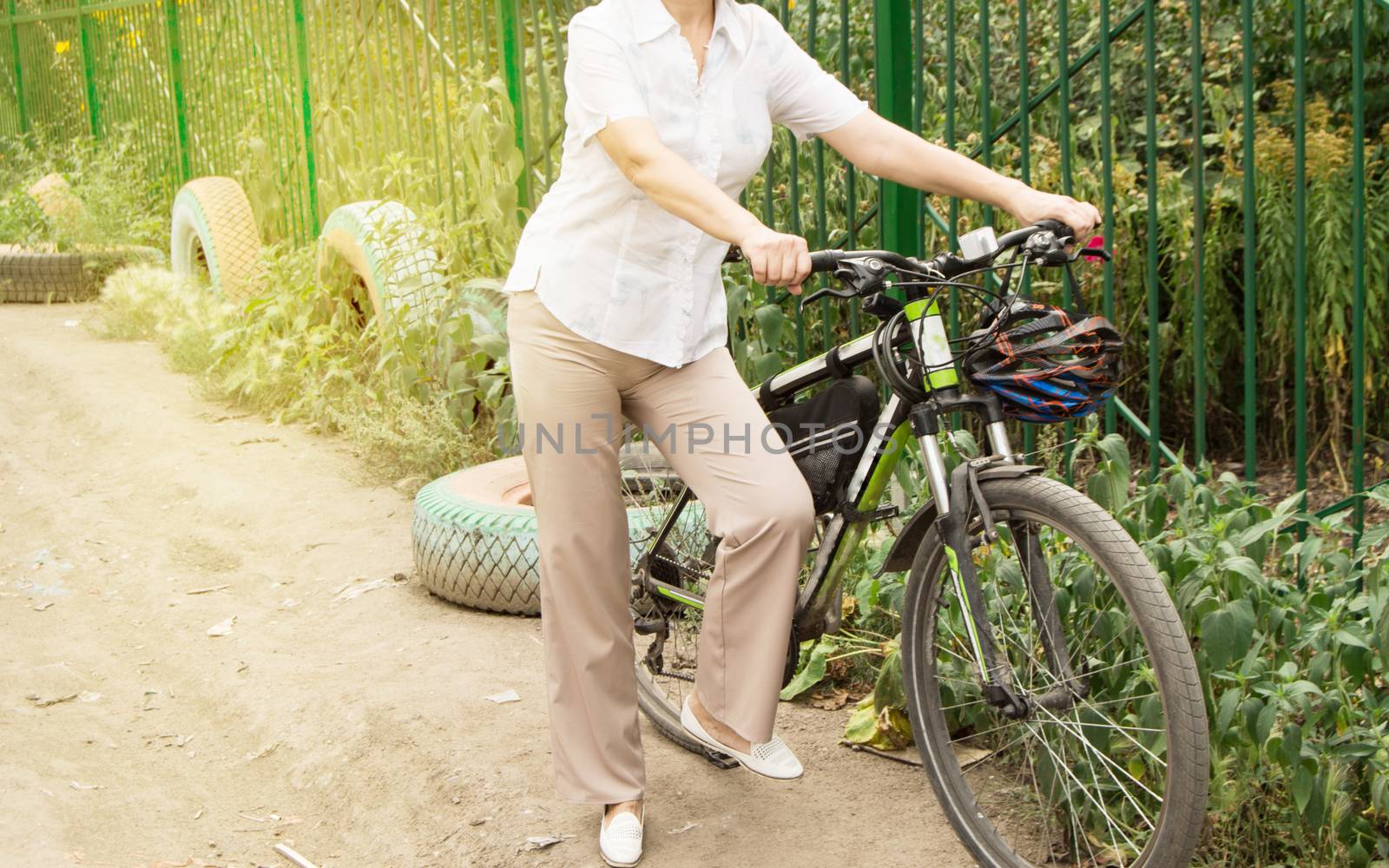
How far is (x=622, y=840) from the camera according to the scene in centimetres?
296

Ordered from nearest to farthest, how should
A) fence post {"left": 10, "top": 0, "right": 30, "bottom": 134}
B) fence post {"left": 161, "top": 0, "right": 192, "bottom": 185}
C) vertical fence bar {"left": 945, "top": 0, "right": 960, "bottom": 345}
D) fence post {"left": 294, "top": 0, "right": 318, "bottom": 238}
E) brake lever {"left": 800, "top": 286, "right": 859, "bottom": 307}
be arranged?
brake lever {"left": 800, "top": 286, "right": 859, "bottom": 307} → vertical fence bar {"left": 945, "top": 0, "right": 960, "bottom": 345} → fence post {"left": 294, "top": 0, "right": 318, "bottom": 238} → fence post {"left": 161, "top": 0, "right": 192, "bottom": 185} → fence post {"left": 10, "top": 0, "right": 30, "bottom": 134}

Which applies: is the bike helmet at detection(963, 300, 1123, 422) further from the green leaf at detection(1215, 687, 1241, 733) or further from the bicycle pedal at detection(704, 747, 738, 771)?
the bicycle pedal at detection(704, 747, 738, 771)

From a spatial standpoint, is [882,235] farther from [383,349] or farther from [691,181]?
[383,349]

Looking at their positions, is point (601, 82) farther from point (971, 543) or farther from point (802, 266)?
point (971, 543)

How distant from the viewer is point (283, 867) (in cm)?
313

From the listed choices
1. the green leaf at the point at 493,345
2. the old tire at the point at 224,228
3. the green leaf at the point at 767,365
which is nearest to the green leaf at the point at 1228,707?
the green leaf at the point at 767,365

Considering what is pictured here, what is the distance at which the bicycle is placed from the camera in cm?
246

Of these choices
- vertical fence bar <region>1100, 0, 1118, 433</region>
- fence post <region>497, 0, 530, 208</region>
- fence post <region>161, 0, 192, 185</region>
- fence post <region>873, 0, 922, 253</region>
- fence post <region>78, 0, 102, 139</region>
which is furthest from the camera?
fence post <region>78, 0, 102, 139</region>

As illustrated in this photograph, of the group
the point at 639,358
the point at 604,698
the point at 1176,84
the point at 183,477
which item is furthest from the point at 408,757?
the point at 1176,84

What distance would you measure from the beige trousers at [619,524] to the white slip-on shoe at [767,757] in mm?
82

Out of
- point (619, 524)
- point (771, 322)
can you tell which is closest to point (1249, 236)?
point (771, 322)

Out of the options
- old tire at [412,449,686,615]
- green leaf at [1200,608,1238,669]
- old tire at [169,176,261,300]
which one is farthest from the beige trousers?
old tire at [169,176,261,300]

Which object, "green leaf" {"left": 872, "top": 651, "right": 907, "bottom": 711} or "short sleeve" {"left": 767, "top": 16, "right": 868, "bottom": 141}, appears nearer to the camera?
"short sleeve" {"left": 767, "top": 16, "right": 868, "bottom": 141}

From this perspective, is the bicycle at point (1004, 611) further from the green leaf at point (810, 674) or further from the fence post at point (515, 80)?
the fence post at point (515, 80)
